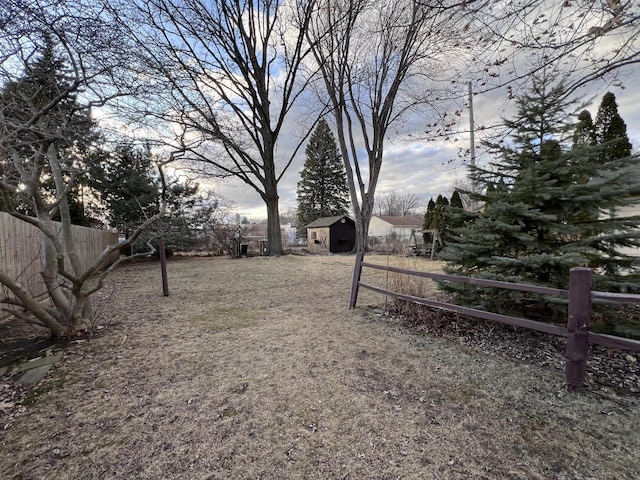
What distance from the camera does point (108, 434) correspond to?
6.15ft

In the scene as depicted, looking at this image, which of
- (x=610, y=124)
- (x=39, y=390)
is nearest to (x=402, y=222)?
(x=610, y=124)

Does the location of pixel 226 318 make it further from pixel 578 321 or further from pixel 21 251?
pixel 578 321

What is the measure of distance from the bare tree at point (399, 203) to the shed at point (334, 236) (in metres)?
30.8

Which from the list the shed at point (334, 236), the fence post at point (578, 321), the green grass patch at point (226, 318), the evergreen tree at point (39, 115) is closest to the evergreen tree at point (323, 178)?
the shed at point (334, 236)

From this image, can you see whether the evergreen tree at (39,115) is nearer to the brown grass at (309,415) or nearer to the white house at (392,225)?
the brown grass at (309,415)

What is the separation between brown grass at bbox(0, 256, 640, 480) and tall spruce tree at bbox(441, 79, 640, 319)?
1081mm

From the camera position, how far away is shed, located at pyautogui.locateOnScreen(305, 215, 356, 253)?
66.4 feet

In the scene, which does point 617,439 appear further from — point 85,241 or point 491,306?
point 85,241

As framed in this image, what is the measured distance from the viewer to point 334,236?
20406mm

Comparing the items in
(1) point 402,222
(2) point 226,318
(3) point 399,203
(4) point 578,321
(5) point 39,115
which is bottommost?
(2) point 226,318

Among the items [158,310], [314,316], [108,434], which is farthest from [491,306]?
[158,310]

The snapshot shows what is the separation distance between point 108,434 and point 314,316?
2.91 meters

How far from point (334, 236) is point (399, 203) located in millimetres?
33745

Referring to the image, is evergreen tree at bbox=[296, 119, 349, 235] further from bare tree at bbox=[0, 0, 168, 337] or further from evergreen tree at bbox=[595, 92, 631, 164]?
bare tree at bbox=[0, 0, 168, 337]
